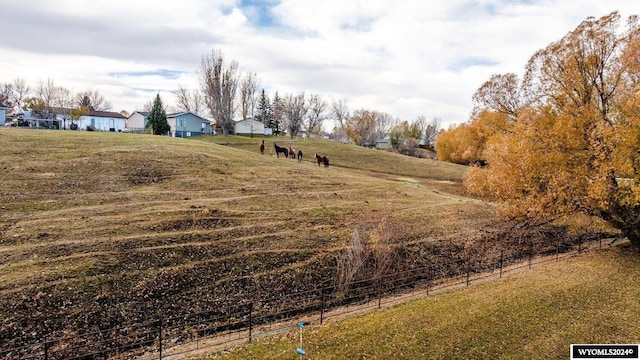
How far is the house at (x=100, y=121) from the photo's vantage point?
71.5 m

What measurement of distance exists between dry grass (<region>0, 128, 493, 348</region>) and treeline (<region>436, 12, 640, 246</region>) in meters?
5.72

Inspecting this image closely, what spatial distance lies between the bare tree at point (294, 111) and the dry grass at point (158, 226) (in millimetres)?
60988

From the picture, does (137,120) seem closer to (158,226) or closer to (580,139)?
(158,226)

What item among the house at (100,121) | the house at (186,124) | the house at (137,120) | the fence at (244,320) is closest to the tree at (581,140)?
the fence at (244,320)

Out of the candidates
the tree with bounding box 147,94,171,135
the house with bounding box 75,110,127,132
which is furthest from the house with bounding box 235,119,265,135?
the tree with bounding box 147,94,171,135

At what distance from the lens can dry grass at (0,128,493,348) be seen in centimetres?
1313

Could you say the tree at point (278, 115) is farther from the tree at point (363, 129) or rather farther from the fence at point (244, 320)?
the fence at point (244, 320)

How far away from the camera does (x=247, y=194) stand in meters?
25.0

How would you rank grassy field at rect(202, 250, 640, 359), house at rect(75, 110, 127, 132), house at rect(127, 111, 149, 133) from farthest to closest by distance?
house at rect(127, 111, 149, 133), house at rect(75, 110, 127, 132), grassy field at rect(202, 250, 640, 359)

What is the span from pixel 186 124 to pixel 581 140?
70.3 metres

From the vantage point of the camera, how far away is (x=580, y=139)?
18.0 metres

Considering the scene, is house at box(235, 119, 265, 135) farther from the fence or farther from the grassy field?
the grassy field

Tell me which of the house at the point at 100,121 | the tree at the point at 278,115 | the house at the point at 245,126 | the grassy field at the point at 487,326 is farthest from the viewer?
the tree at the point at 278,115

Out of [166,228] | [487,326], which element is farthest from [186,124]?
[487,326]
